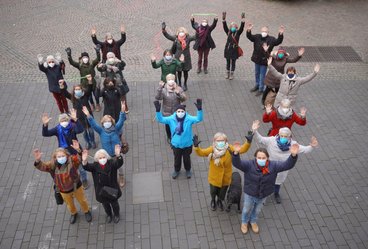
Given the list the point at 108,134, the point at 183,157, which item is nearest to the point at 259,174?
the point at 183,157

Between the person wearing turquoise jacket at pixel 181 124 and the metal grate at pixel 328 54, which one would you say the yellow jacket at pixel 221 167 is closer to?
the person wearing turquoise jacket at pixel 181 124

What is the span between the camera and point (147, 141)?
8844 millimetres

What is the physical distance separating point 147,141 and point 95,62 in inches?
94.8

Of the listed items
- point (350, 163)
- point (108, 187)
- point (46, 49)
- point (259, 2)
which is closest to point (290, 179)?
point (350, 163)

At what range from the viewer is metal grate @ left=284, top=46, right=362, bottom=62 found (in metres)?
12.4

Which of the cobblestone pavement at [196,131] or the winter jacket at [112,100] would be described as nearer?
the cobblestone pavement at [196,131]

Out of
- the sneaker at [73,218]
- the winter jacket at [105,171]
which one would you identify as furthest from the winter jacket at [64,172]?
the sneaker at [73,218]

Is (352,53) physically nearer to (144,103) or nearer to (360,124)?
(360,124)

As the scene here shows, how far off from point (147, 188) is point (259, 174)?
8.86 ft

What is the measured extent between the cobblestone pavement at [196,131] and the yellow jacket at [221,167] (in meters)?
0.92

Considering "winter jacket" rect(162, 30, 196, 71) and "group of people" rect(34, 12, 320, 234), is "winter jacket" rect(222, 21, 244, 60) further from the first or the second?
"winter jacket" rect(162, 30, 196, 71)

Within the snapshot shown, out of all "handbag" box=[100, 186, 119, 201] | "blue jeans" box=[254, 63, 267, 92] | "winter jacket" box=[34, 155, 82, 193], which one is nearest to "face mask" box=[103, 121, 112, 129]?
"winter jacket" box=[34, 155, 82, 193]

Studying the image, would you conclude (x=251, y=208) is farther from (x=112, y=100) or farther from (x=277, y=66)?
(x=277, y=66)

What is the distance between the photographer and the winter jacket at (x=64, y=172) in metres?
5.99
